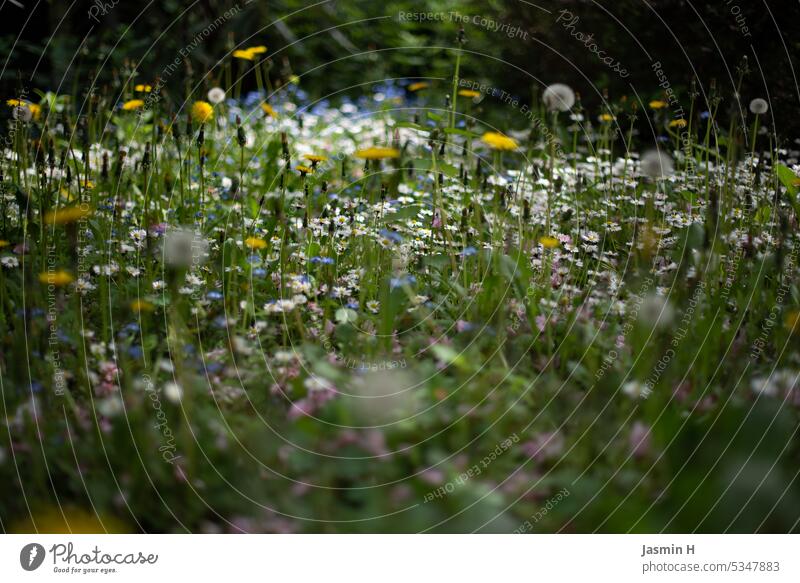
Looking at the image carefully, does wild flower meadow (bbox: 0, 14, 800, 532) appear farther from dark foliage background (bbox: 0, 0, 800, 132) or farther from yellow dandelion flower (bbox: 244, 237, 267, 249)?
dark foliage background (bbox: 0, 0, 800, 132)

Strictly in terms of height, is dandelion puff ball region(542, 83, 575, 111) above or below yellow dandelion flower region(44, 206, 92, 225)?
above

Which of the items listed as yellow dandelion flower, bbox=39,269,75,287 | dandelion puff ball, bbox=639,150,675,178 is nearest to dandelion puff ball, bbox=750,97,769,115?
dandelion puff ball, bbox=639,150,675,178

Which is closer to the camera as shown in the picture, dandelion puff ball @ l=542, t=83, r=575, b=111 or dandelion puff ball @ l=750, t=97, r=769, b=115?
dandelion puff ball @ l=750, t=97, r=769, b=115

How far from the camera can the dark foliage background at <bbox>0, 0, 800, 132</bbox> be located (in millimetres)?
2104

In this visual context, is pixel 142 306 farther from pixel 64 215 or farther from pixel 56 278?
pixel 64 215

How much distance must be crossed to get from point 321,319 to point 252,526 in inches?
19.5

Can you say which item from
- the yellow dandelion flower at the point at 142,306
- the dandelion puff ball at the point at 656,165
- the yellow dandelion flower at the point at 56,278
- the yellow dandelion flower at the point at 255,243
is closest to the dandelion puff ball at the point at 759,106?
the dandelion puff ball at the point at 656,165

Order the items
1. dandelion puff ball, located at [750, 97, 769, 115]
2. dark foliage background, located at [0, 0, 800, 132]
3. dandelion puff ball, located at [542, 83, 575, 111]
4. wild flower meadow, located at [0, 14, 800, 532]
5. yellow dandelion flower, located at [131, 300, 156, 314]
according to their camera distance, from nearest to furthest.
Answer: wild flower meadow, located at [0, 14, 800, 532], yellow dandelion flower, located at [131, 300, 156, 314], dandelion puff ball, located at [750, 97, 769, 115], dark foliage background, located at [0, 0, 800, 132], dandelion puff ball, located at [542, 83, 575, 111]

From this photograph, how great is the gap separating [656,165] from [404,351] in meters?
1.14

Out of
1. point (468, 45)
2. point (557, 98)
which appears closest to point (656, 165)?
point (557, 98)

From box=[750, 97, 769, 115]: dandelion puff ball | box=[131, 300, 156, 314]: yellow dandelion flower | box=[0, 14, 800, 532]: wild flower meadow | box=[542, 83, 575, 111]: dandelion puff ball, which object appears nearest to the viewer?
box=[0, 14, 800, 532]: wild flower meadow

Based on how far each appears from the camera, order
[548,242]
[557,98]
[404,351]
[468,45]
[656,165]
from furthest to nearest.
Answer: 1. [468,45]
2. [557,98]
3. [656,165]
4. [548,242]
5. [404,351]

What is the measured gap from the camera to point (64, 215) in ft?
5.33

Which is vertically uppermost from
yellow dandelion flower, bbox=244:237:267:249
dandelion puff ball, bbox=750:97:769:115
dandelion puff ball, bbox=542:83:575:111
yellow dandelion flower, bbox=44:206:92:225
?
dandelion puff ball, bbox=542:83:575:111
